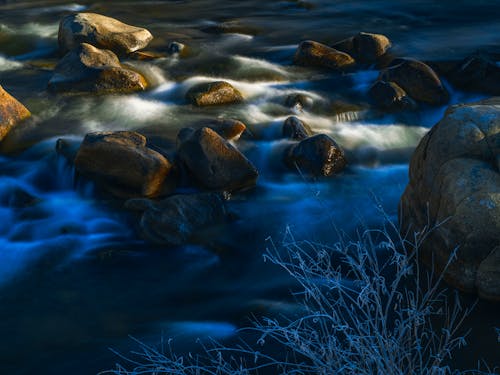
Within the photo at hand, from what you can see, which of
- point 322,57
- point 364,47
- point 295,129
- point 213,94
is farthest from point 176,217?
point 364,47

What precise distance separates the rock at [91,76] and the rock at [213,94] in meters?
0.85

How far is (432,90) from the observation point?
956cm

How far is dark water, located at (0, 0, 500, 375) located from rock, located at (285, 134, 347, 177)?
0.15m

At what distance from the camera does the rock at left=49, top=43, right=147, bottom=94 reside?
9.73 metres

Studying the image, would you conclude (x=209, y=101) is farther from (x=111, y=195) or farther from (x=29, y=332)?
(x=29, y=332)

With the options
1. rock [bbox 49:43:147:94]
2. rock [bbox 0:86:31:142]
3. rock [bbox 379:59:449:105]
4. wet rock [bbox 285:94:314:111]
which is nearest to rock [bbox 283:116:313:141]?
wet rock [bbox 285:94:314:111]

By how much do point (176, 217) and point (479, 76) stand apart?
524 centimetres

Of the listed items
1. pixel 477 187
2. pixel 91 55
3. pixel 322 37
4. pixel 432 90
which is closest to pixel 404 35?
pixel 322 37

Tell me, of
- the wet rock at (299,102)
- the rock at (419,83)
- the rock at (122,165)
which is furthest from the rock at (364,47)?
the rock at (122,165)

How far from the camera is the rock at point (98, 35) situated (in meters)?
11.1

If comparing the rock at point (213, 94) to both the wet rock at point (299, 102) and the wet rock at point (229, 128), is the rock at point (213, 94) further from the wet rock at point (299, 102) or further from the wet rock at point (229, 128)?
the wet rock at point (229, 128)

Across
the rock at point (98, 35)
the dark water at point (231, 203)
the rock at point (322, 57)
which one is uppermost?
the rock at point (98, 35)

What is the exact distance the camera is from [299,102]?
9.53m

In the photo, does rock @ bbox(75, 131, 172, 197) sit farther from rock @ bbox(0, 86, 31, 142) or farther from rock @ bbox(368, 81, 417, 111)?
rock @ bbox(368, 81, 417, 111)
